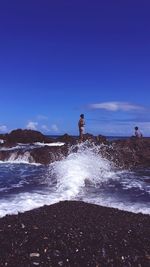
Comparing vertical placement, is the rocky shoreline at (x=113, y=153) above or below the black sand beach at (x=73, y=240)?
above

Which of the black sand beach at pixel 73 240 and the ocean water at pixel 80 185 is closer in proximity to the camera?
the black sand beach at pixel 73 240

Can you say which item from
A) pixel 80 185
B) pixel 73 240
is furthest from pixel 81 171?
pixel 73 240

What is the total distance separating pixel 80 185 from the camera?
53.9 feet

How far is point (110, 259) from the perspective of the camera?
715 cm

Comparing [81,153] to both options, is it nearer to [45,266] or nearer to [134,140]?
[134,140]

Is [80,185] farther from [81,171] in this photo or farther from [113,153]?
[113,153]

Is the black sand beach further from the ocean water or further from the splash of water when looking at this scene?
the splash of water

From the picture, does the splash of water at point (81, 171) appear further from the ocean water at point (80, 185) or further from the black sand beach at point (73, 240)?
the black sand beach at point (73, 240)

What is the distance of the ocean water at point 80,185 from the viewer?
41.7 feet

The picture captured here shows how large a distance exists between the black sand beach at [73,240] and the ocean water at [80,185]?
192 centimetres

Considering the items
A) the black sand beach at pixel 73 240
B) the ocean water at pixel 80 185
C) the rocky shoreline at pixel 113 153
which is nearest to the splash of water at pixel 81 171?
the ocean water at pixel 80 185

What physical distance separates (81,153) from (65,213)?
508 inches

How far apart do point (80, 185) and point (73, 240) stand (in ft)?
28.3

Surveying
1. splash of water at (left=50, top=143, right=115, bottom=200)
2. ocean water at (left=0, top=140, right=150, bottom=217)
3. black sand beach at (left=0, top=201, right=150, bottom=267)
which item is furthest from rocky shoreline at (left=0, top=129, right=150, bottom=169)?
black sand beach at (left=0, top=201, right=150, bottom=267)
